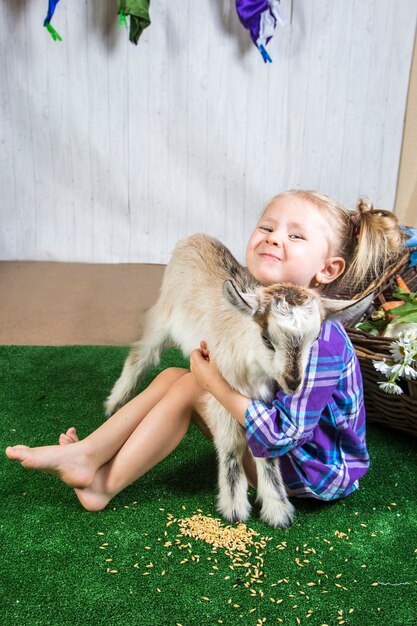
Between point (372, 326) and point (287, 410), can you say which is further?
point (372, 326)

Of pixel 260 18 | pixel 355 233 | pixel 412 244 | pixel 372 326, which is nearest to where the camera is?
pixel 355 233

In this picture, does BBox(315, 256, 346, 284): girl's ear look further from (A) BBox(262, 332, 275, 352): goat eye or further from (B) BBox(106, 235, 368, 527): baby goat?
(A) BBox(262, 332, 275, 352): goat eye

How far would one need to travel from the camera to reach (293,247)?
1.68 meters

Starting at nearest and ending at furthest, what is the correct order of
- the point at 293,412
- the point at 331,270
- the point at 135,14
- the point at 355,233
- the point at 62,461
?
the point at 293,412
the point at 62,461
the point at 331,270
the point at 355,233
the point at 135,14

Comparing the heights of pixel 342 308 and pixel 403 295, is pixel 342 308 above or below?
above

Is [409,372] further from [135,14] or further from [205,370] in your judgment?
[135,14]

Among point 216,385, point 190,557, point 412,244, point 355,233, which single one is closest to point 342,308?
point 216,385

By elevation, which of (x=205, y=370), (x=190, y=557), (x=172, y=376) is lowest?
(x=190, y=557)

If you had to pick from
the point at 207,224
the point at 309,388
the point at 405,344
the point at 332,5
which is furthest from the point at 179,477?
the point at 332,5

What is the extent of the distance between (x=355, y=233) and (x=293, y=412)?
24.4 inches

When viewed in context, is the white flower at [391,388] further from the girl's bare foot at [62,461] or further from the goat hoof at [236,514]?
the girl's bare foot at [62,461]

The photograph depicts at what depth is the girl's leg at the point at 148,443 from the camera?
5.74 feet

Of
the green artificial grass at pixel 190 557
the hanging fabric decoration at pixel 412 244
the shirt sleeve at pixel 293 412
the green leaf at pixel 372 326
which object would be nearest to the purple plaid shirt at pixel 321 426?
the shirt sleeve at pixel 293 412

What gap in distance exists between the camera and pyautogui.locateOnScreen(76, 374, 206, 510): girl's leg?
5.74ft
